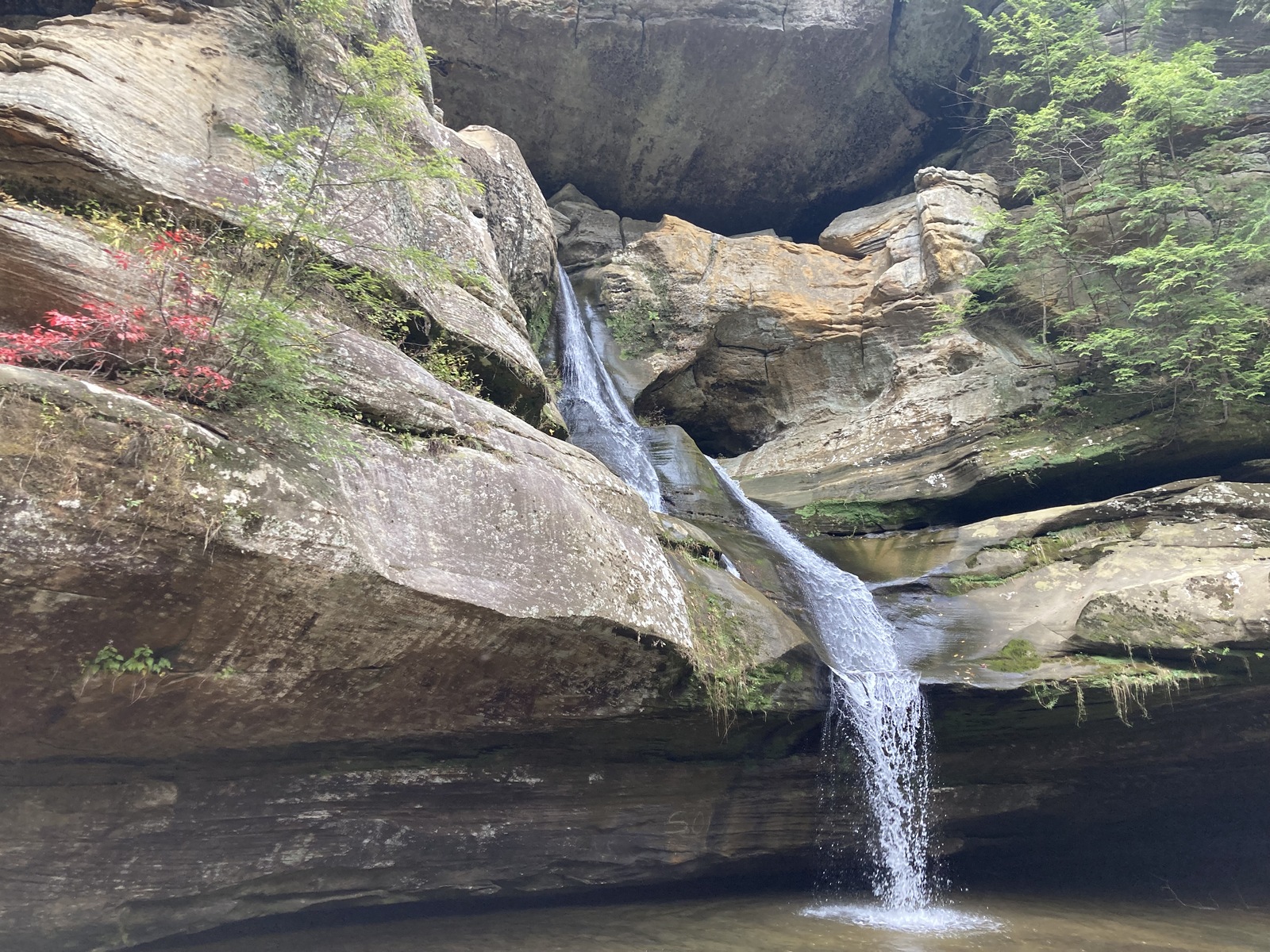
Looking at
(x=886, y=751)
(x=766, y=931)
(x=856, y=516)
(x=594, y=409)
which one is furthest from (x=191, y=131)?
(x=856, y=516)

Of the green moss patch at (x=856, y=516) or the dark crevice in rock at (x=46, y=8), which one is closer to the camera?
the dark crevice in rock at (x=46, y=8)

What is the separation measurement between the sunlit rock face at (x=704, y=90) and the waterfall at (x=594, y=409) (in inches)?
191

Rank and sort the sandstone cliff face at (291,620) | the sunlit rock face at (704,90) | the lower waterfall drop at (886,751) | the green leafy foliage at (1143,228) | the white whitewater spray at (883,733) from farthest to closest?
the sunlit rock face at (704,90) < the green leafy foliage at (1143,228) < the white whitewater spray at (883,733) < the lower waterfall drop at (886,751) < the sandstone cliff face at (291,620)

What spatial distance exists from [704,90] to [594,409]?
10.5 metres

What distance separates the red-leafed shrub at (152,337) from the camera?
4137 millimetres

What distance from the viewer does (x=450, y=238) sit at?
8.90 meters

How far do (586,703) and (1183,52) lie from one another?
15.2 m

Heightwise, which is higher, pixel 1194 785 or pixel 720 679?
pixel 720 679

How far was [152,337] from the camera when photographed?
172 inches

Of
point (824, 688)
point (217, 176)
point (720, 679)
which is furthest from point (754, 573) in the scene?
point (217, 176)

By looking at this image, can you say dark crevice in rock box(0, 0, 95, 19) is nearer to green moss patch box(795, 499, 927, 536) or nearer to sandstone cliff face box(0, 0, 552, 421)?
→ sandstone cliff face box(0, 0, 552, 421)

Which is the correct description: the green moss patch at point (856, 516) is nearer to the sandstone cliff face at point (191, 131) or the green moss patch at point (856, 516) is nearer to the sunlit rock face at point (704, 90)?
the sandstone cliff face at point (191, 131)

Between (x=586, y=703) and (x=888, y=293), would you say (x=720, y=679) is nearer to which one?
(x=586, y=703)

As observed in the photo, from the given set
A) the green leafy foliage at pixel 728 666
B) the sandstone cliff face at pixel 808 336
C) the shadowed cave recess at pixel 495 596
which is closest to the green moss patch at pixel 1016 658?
the shadowed cave recess at pixel 495 596
